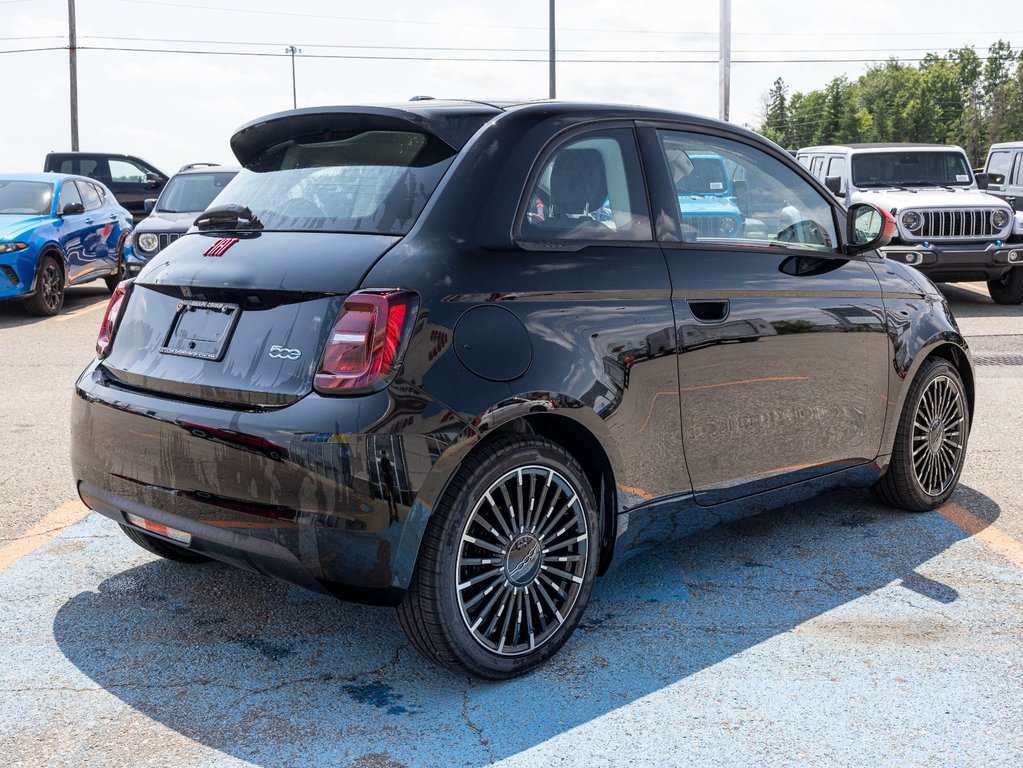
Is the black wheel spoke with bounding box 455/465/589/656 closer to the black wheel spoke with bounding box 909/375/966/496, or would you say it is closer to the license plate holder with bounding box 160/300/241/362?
the license plate holder with bounding box 160/300/241/362

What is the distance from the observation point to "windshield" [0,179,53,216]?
1462 cm

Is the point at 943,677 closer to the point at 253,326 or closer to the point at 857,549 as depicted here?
the point at 857,549

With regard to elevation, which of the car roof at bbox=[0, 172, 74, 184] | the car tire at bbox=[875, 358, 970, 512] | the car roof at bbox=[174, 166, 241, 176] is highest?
the car roof at bbox=[174, 166, 241, 176]

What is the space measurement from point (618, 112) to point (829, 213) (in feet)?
4.16

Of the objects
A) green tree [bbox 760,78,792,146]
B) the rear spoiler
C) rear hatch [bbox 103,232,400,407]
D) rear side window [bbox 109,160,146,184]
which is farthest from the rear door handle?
green tree [bbox 760,78,792,146]

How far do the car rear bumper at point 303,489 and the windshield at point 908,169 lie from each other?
13325 millimetres

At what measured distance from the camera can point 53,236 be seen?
563 inches

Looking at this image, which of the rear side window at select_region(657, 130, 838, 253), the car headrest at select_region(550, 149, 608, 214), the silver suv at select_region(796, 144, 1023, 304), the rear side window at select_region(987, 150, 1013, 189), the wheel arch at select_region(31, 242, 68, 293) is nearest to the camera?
the car headrest at select_region(550, 149, 608, 214)

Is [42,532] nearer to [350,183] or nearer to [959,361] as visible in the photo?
[350,183]

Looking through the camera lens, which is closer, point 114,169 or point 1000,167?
point 1000,167

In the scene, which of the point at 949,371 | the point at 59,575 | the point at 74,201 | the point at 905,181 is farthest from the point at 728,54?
the point at 59,575

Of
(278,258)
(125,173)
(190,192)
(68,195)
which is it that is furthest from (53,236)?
(278,258)

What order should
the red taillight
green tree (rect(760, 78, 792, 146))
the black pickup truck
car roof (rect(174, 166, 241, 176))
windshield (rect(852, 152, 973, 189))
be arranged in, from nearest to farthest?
the red taillight, car roof (rect(174, 166, 241, 176)), windshield (rect(852, 152, 973, 189)), the black pickup truck, green tree (rect(760, 78, 792, 146))

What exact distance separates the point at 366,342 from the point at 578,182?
102cm
